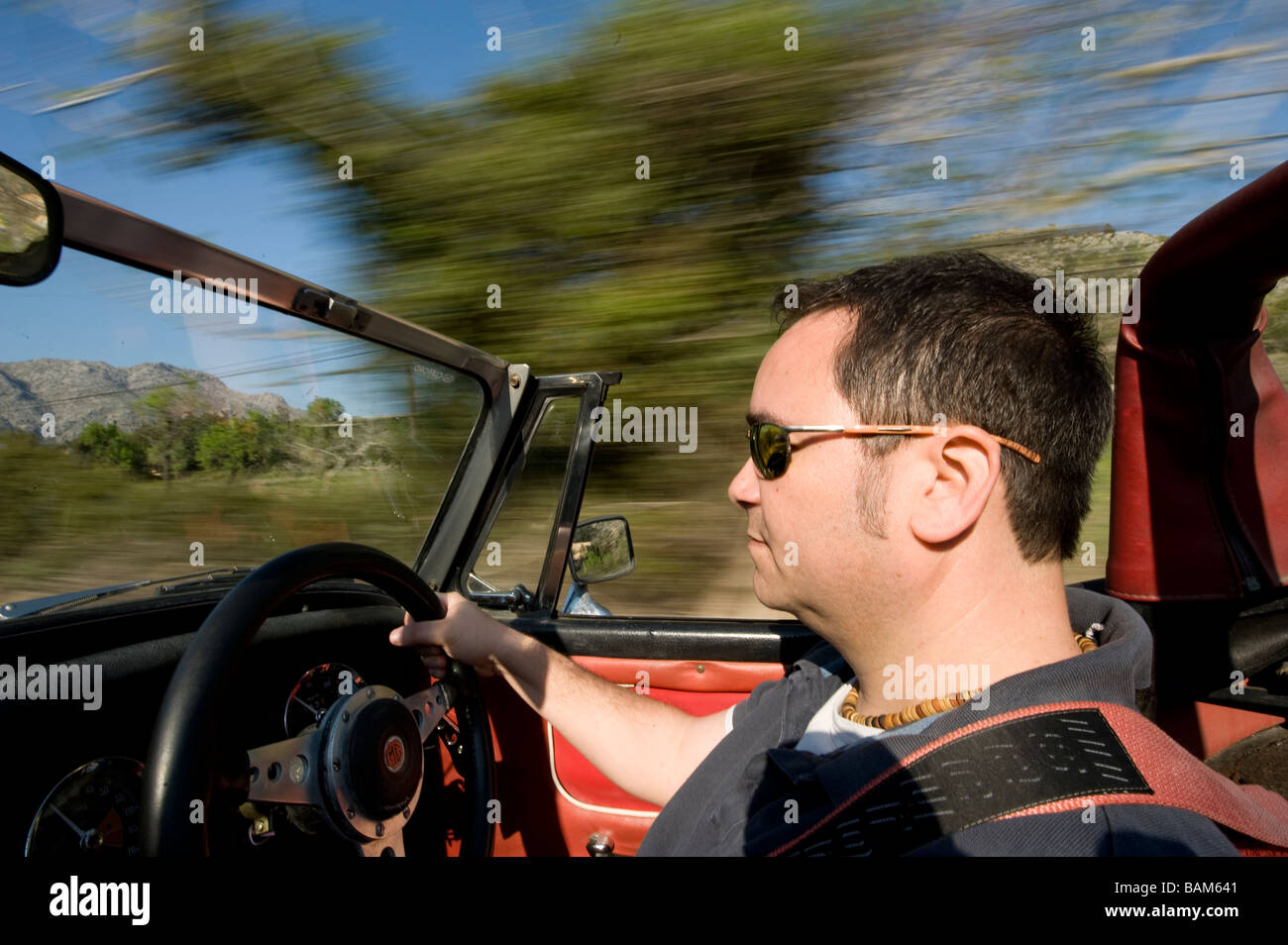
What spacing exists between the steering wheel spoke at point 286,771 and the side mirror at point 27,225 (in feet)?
2.60

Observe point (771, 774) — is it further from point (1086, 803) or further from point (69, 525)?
point (69, 525)

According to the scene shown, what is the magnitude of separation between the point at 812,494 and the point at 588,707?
814 millimetres

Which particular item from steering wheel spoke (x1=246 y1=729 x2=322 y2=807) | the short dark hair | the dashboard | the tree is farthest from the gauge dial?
the short dark hair

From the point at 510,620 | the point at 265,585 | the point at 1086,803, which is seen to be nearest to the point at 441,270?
the point at 510,620

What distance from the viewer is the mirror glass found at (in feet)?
4.20

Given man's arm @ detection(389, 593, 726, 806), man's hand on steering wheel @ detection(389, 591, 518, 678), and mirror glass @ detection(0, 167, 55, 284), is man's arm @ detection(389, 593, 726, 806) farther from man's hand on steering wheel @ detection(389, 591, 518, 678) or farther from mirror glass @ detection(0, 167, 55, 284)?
mirror glass @ detection(0, 167, 55, 284)

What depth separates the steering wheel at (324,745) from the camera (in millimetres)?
Result: 1145

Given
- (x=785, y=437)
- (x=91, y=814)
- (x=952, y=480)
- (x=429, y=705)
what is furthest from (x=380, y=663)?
(x=952, y=480)

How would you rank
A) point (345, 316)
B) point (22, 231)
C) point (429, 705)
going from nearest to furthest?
point (22, 231) → point (429, 705) → point (345, 316)

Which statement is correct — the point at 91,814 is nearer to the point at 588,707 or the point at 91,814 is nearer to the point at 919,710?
the point at 588,707

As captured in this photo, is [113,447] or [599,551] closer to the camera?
[113,447]

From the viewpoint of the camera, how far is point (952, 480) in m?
1.40

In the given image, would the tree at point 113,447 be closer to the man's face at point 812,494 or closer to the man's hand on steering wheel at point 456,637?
the man's hand on steering wheel at point 456,637
